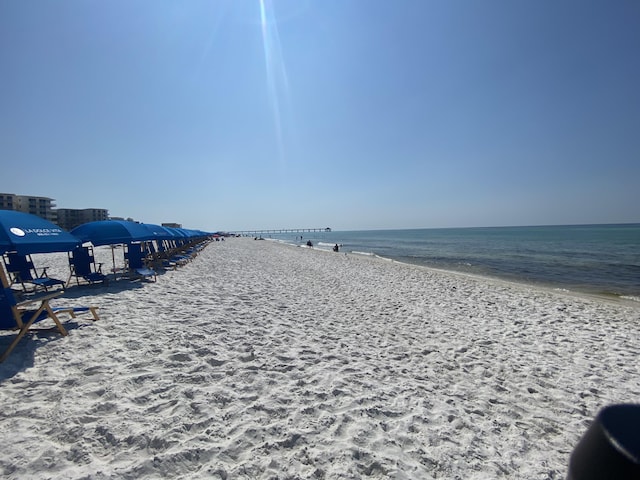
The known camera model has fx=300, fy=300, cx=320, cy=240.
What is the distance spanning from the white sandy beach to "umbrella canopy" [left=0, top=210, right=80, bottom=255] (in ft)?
4.78

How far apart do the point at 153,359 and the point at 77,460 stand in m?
1.75

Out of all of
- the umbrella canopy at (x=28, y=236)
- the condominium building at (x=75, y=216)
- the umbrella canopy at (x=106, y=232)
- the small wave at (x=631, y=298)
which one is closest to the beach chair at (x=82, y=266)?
the umbrella canopy at (x=106, y=232)

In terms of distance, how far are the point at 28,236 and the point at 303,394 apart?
517 centimetres

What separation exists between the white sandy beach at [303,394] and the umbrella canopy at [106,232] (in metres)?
2.83

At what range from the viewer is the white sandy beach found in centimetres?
246

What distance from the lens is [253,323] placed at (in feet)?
19.2

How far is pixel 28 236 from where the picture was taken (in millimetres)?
4934

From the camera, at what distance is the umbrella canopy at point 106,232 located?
27.7ft

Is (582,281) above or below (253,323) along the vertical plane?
below

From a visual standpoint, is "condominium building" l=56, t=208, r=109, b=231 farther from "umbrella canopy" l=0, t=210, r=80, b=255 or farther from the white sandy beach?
the white sandy beach

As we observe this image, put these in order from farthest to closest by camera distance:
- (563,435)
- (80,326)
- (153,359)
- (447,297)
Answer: (447,297), (80,326), (153,359), (563,435)

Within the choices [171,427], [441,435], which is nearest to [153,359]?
[171,427]

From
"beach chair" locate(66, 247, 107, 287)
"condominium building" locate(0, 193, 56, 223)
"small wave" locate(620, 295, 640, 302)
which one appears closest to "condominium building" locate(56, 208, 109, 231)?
"condominium building" locate(0, 193, 56, 223)

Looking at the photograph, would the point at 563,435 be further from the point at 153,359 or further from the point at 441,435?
the point at 153,359
